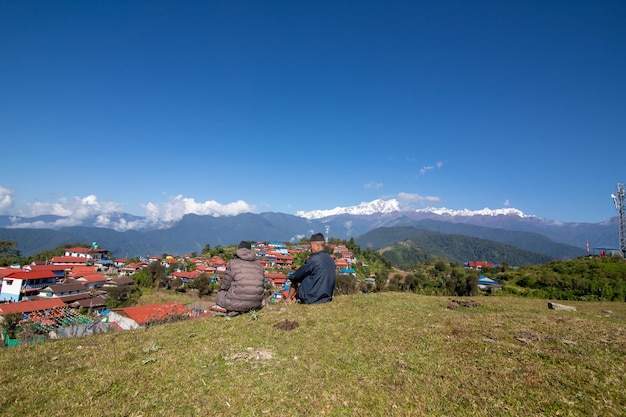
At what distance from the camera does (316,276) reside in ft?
31.9

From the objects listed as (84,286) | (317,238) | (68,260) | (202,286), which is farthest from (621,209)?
(68,260)

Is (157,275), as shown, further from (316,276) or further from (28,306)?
(316,276)

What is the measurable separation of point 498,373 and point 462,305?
9292mm

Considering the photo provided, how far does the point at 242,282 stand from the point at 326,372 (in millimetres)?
4896

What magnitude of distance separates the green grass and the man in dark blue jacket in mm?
1995

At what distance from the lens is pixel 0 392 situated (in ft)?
13.7

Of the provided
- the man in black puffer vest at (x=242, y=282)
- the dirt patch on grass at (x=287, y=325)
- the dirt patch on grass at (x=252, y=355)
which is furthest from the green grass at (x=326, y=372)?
the man in black puffer vest at (x=242, y=282)

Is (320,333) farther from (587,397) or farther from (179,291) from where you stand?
(179,291)

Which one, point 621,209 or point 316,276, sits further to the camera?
point 621,209

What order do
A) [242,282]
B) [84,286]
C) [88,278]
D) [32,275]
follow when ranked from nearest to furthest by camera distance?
[242,282]
[32,275]
[84,286]
[88,278]

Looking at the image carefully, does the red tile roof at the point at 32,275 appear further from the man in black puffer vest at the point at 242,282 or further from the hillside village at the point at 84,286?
the man in black puffer vest at the point at 242,282

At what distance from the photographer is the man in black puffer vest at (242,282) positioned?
30.1ft

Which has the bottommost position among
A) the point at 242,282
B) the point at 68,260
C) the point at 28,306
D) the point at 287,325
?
the point at 68,260

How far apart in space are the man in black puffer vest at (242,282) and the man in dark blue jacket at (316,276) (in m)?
1.25
